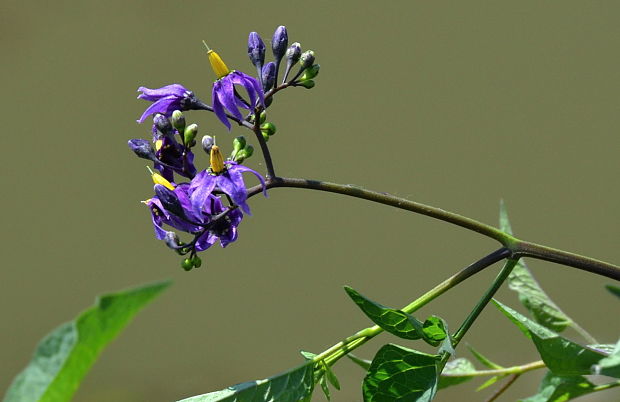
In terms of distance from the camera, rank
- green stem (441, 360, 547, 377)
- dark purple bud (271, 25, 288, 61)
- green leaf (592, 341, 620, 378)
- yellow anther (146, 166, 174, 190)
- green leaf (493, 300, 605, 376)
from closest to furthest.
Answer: green leaf (592, 341, 620, 378), green leaf (493, 300, 605, 376), yellow anther (146, 166, 174, 190), dark purple bud (271, 25, 288, 61), green stem (441, 360, 547, 377)

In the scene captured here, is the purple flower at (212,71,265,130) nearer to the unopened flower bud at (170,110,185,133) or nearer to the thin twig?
the unopened flower bud at (170,110,185,133)

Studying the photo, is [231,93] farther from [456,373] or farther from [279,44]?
[456,373]

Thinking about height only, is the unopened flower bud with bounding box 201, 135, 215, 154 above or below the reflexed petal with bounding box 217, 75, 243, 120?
below

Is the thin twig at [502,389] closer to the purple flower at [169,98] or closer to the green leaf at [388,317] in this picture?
the green leaf at [388,317]

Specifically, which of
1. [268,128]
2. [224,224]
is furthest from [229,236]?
[268,128]

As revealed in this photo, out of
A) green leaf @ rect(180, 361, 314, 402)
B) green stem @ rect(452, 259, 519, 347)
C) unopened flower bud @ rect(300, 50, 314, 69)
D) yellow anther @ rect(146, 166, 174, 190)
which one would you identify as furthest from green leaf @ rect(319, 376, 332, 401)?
unopened flower bud @ rect(300, 50, 314, 69)
